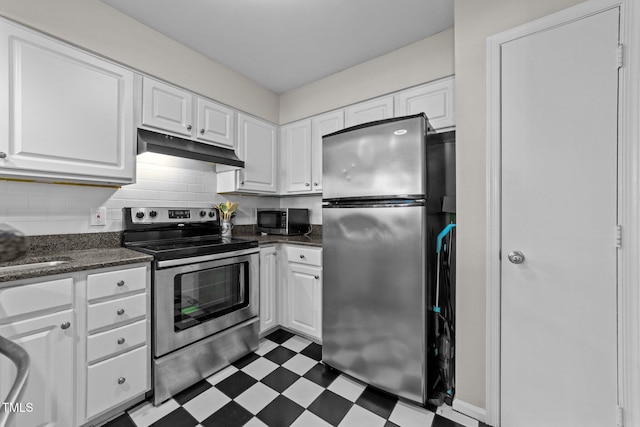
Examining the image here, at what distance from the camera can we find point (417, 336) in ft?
5.32

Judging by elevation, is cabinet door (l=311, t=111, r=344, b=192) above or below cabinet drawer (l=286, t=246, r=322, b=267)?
above

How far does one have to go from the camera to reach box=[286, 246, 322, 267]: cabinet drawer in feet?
7.47

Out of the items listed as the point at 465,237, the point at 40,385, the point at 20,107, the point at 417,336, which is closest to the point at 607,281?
the point at 465,237

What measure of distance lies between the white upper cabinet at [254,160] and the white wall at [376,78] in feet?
1.08

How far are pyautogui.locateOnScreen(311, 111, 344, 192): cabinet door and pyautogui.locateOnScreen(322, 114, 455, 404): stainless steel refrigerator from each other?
2.42ft

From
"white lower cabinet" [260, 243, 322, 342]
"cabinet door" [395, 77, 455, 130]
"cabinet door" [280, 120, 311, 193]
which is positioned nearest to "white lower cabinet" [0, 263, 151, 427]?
"white lower cabinet" [260, 243, 322, 342]

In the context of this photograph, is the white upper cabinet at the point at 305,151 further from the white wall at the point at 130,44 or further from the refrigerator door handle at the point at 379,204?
the refrigerator door handle at the point at 379,204

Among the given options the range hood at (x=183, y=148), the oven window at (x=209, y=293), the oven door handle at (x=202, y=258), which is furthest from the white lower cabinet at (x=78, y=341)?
the range hood at (x=183, y=148)

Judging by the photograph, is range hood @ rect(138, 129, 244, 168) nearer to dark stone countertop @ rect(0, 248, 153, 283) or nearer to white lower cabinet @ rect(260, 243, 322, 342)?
dark stone countertop @ rect(0, 248, 153, 283)

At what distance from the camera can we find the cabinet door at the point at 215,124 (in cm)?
232

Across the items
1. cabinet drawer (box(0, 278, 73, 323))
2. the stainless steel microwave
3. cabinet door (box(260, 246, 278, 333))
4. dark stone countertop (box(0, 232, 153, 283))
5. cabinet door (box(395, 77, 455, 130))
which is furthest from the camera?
the stainless steel microwave

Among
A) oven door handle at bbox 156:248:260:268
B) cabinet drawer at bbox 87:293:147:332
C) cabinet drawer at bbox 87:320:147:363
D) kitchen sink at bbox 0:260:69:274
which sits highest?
kitchen sink at bbox 0:260:69:274

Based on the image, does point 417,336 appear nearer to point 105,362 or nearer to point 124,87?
point 105,362

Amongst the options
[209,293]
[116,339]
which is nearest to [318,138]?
[209,293]
